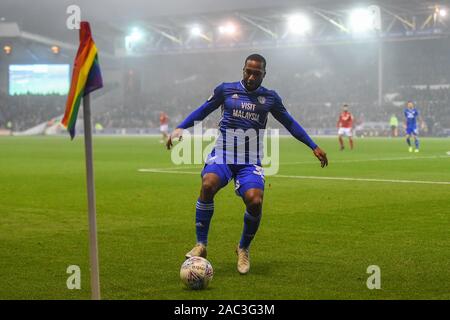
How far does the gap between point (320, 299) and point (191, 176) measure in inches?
563

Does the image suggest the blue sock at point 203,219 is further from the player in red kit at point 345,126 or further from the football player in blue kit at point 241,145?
the player in red kit at point 345,126

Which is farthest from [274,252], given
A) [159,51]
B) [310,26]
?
[159,51]

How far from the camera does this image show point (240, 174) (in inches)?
329

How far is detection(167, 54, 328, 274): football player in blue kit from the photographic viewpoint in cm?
816

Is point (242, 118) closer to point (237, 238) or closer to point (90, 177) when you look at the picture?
point (237, 238)

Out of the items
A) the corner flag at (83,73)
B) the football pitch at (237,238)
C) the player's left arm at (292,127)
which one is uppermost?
the corner flag at (83,73)

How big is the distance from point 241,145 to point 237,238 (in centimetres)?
208

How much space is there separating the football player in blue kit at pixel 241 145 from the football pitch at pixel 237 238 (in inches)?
20.6

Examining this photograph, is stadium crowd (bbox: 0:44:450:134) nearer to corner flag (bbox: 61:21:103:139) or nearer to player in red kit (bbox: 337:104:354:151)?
player in red kit (bbox: 337:104:354:151)

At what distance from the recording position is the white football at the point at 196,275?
23.2 ft

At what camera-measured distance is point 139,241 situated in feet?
32.3

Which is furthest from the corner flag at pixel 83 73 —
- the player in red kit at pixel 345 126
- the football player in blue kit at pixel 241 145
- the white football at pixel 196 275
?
the player in red kit at pixel 345 126

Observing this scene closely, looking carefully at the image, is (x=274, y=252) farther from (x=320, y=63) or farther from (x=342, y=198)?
(x=320, y=63)

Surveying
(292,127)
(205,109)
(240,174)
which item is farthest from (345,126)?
(240,174)
